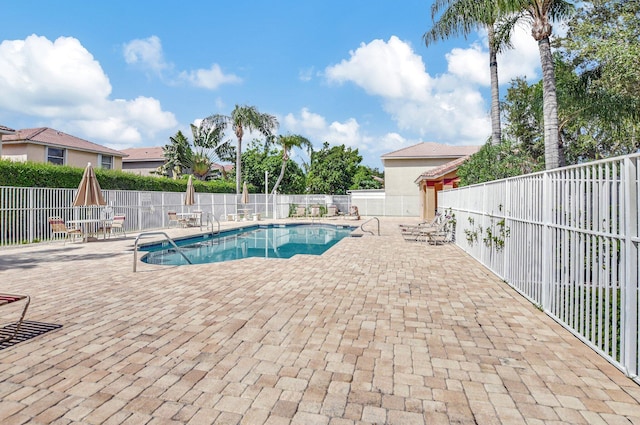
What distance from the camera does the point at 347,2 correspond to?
15078mm

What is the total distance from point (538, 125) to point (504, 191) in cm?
1619

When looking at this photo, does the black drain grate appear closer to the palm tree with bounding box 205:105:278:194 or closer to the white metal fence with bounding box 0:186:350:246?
the white metal fence with bounding box 0:186:350:246

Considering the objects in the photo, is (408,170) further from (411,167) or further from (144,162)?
(144,162)

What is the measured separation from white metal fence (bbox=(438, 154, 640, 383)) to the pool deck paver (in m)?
0.30

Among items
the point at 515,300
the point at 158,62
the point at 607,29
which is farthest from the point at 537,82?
the point at 158,62

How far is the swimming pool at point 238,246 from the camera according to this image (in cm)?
1218

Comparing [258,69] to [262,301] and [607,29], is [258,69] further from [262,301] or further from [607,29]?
[262,301]

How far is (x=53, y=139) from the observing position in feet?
75.7

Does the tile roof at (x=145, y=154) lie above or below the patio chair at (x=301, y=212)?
above

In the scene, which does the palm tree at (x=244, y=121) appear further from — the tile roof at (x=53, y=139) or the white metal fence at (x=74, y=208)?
the tile roof at (x=53, y=139)

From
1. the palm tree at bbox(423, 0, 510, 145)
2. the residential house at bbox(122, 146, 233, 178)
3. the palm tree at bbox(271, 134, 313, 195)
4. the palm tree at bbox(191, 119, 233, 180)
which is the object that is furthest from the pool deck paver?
the residential house at bbox(122, 146, 233, 178)

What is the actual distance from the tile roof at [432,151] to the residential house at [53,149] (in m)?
23.7

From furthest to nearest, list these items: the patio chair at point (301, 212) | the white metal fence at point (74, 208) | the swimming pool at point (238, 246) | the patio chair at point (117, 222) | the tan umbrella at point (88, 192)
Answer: the patio chair at point (301, 212), the patio chair at point (117, 222), the tan umbrella at point (88, 192), the swimming pool at point (238, 246), the white metal fence at point (74, 208)

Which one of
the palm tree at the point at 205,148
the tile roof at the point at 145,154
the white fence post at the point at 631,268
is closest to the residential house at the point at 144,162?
the tile roof at the point at 145,154
